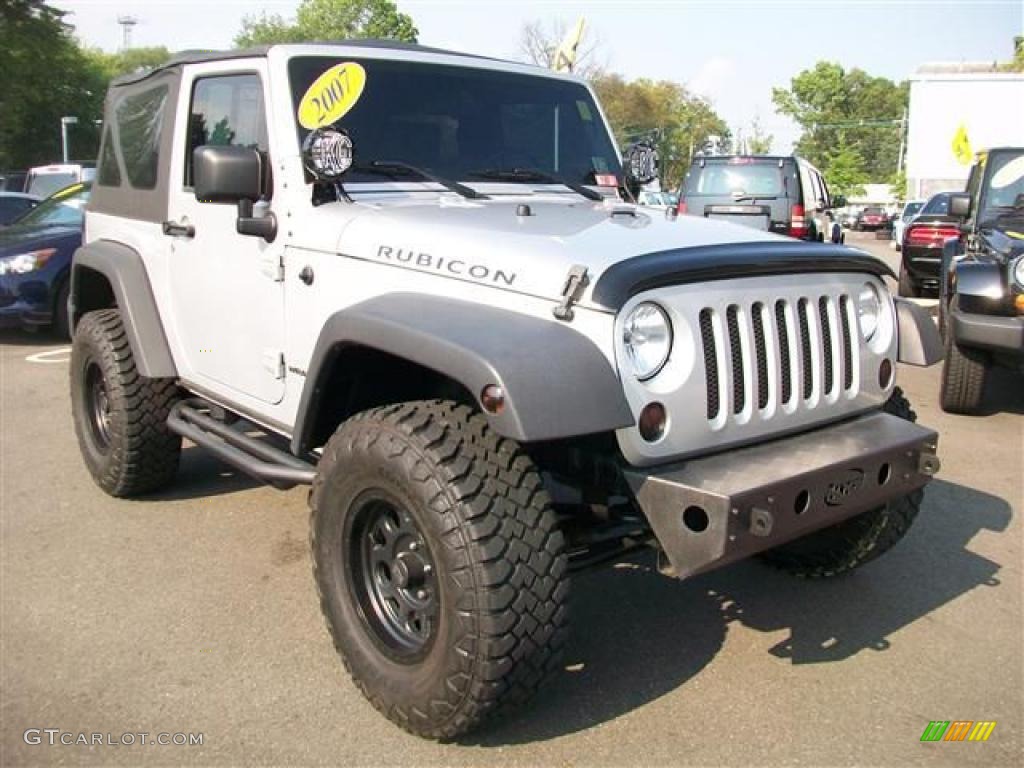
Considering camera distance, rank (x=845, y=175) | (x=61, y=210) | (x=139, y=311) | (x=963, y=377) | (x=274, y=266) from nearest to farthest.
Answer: (x=274, y=266), (x=139, y=311), (x=963, y=377), (x=61, y=210), (x=845, y=175)

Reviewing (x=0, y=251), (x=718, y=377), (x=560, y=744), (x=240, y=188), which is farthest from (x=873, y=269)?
(x=0, y=251)

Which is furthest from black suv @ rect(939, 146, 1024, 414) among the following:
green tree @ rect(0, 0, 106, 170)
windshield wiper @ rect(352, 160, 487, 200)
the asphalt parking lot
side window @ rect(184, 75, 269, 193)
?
green tree @ rect(0, 0, 106, 170)

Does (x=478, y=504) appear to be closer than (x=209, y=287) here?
Yes

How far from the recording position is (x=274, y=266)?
348 cm

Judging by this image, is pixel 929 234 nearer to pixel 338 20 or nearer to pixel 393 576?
pixel 393 576

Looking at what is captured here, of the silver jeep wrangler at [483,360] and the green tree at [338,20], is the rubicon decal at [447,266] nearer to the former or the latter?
the silver jeep wrangler at [483,360]

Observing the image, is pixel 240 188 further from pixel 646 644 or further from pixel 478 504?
pixel 646 644

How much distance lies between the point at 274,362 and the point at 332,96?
1004mm

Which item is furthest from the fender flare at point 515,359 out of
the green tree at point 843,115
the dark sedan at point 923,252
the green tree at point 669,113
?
the green tree at point 843,115

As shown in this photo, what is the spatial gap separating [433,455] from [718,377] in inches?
32.9

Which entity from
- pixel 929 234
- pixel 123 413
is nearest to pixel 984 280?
pixel 123 413

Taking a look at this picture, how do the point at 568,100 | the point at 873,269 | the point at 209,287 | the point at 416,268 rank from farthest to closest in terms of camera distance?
the point at 568,100 → the point at 209,287 → the point at 873,269 → the point at 416,268

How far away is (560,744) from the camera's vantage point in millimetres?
2742

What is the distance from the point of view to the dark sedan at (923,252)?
1189 cm
